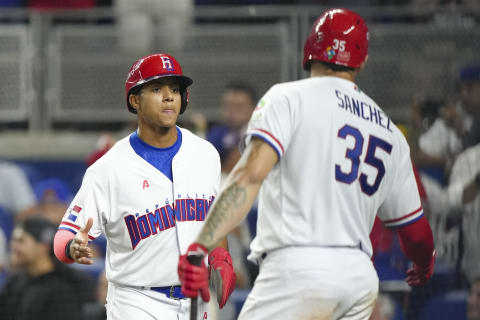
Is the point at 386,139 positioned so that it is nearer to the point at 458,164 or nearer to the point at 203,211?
the point at 203,211

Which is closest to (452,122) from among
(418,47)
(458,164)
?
(458,164)

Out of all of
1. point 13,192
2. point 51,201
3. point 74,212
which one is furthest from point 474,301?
point 13,192

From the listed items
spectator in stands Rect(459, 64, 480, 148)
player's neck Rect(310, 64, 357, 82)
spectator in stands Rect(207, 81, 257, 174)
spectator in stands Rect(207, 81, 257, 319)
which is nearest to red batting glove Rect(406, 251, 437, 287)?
player's neck Rect(310, 64, 357, 82)

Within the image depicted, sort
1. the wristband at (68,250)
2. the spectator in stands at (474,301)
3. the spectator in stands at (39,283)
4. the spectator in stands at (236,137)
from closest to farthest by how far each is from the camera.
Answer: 1. the wristband at (68,250)
2. the spectator in stands at (474,301)
3. the spectator in stands at (39,283)
4. the spectator in stands at (236,137)

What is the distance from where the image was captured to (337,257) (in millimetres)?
3723

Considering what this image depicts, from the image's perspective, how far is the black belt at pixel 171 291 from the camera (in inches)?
167

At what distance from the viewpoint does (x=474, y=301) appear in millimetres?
6316

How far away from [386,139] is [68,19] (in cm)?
504

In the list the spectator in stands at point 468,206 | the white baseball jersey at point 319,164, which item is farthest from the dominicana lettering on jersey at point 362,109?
the spectator in stands at point 468,206

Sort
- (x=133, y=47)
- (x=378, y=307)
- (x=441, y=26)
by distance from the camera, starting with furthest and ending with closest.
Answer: (x=133, y=47) < (x=441, y=26) < (x=378, y=307)

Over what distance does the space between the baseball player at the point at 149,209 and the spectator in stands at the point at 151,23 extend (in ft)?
11.8

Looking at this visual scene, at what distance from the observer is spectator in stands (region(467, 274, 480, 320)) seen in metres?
6.31

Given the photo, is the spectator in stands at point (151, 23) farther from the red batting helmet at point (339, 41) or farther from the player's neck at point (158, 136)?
the red batting helmet at point (339, 41)

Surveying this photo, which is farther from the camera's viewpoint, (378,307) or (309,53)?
(378,307)
